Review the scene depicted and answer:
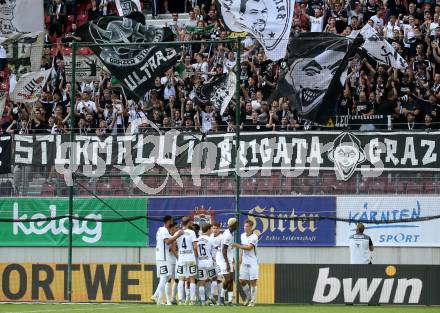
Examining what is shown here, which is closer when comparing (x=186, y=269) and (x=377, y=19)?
(x=186, y=269)

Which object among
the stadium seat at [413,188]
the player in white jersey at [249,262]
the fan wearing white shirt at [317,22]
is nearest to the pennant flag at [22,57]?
the player in white jersey at [249,262]

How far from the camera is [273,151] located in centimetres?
2530

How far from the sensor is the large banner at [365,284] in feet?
77.5

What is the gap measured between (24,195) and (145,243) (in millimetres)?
3206

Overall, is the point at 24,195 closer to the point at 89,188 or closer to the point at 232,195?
the point at 89,188

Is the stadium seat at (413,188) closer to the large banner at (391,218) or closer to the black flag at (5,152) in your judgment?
the large banner at (391,218)

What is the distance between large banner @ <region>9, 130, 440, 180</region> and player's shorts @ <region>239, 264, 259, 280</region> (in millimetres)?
2156

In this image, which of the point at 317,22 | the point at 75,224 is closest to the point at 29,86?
Result: the point at 75,224

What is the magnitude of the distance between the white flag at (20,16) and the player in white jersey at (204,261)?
31.5 feet

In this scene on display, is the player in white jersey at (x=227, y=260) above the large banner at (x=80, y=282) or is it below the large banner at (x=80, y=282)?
above

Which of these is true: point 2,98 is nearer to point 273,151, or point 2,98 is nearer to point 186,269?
point 186,269

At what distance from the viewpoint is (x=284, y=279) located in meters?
24.3

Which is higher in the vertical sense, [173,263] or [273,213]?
[273,213]

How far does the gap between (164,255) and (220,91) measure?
3768mm
